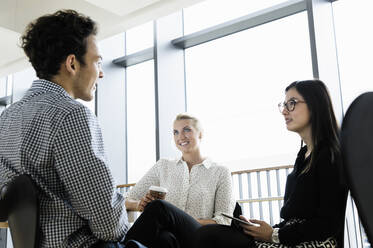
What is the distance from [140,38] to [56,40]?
4.26 metres

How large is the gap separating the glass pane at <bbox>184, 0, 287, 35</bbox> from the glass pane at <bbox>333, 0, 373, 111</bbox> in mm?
716

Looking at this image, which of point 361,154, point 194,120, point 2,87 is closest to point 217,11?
point 194,120

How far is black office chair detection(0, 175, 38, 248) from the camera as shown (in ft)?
3.71

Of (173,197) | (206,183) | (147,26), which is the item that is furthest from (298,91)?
(147,26)

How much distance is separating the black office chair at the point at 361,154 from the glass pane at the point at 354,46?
2.99m

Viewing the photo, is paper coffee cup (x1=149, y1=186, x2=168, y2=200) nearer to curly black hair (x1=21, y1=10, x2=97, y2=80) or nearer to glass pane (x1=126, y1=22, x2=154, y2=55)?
curly black hair (x1=21, y1=10, x2=97, y2=80)

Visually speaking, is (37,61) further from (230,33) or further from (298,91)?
(230,33)

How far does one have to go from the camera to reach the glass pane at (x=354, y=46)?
12.2 feet

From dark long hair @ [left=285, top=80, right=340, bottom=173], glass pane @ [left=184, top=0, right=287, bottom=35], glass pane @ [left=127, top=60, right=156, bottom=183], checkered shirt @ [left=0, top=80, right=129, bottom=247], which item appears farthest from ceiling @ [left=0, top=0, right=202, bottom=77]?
checkered shirt @ [left=0, top=80, right=129, bottom=247]

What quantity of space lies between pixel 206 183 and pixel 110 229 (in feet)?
4.79

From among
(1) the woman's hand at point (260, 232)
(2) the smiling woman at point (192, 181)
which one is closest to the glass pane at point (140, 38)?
(2) the smiling woman at point (192, 181)

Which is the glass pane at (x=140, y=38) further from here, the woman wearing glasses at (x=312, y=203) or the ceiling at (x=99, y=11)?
the woman wearing glasses at (x=312, y=203)

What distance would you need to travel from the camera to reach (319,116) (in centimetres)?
188

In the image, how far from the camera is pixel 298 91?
2.01 m
